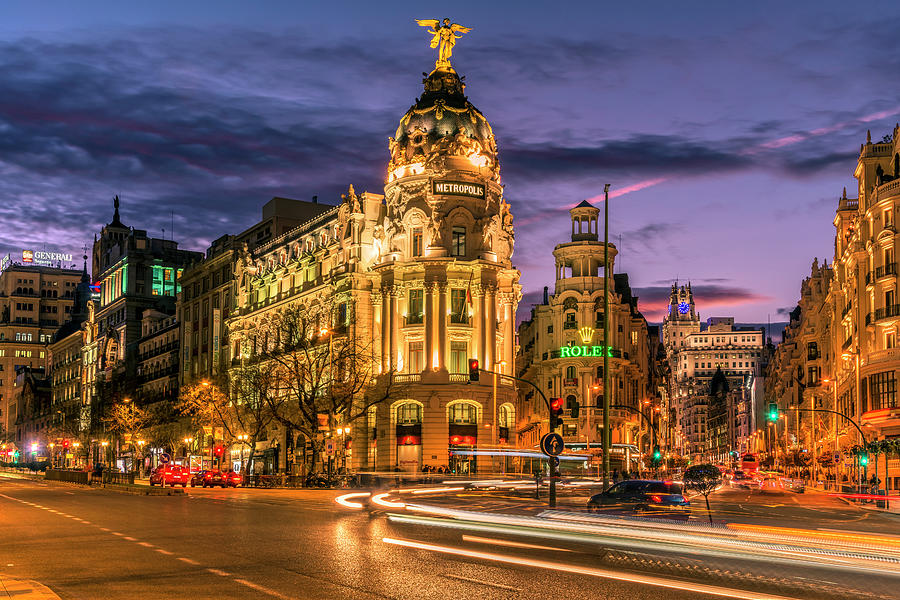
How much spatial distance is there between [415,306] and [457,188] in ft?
34.6

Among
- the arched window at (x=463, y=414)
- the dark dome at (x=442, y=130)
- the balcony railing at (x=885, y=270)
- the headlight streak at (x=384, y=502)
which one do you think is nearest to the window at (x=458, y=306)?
the arched window at (x=463, y=414)

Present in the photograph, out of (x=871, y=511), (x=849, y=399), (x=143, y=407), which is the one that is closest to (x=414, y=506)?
(x=871, y=511)

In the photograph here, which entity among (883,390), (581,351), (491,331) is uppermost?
(491,331)

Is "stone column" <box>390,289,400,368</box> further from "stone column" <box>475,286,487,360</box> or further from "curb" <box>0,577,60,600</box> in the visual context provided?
"curb" <box>0,577,60,600</box>

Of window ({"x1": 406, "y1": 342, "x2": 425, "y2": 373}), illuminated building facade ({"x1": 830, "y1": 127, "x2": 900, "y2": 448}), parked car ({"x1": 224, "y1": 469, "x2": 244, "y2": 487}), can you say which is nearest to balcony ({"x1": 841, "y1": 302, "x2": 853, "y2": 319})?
illuminated building facade ({"x1": 830, "y1": 127, "x2": 900, "y2": 448})

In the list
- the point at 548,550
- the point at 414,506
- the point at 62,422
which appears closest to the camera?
the point at 548,550

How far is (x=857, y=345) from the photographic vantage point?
75688 mm

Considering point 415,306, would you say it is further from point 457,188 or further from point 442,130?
point 442,130

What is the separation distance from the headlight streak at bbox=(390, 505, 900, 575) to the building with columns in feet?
181

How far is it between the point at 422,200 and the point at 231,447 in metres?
42.5

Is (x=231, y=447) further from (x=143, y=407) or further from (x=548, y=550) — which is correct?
(x=548, y=550)

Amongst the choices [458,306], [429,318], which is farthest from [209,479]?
[458,306]

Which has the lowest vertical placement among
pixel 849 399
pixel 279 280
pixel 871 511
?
→ pixel 871 511

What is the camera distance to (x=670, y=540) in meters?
18.3
